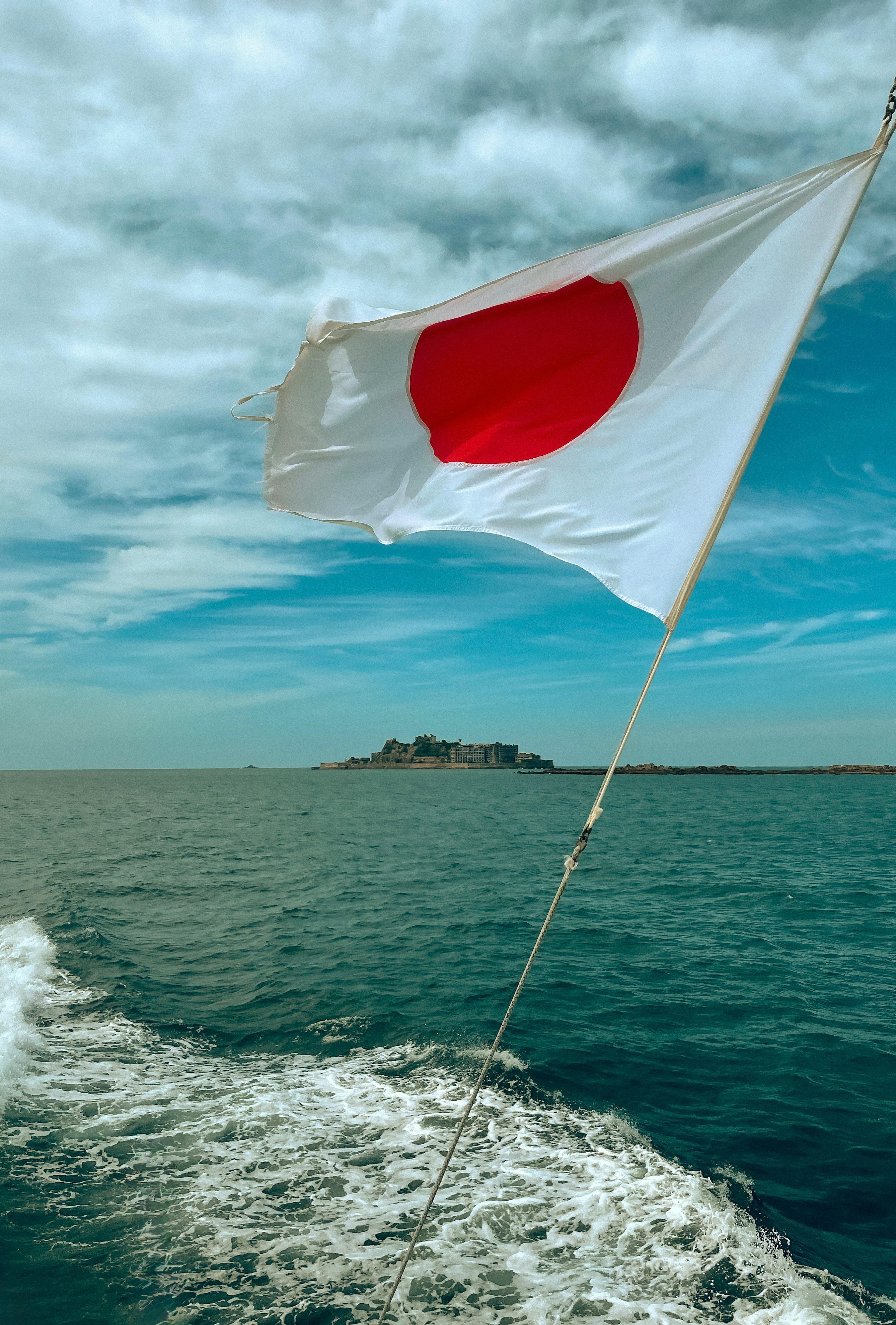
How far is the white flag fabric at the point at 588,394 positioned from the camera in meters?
3.80

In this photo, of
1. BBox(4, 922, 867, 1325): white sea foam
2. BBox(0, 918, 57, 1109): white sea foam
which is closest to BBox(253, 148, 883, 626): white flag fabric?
BBox(4, 922, 867, 1325): white sea foam

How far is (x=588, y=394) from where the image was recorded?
453cm

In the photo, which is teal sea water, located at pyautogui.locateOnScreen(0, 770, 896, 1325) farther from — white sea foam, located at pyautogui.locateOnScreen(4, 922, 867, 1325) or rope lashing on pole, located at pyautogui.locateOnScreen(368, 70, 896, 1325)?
rope lashing on pole, located at pyautogui.locateOnScreen(368, 70, 896, 1325)

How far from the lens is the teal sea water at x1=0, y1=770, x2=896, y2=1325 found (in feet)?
20.5

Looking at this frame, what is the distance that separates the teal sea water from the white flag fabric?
6.33 meters

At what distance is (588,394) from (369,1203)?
7.99 metres

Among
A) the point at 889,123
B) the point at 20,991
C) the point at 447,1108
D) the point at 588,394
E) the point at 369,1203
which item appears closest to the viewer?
the point at 889,123

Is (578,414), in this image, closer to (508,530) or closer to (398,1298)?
(508,530)

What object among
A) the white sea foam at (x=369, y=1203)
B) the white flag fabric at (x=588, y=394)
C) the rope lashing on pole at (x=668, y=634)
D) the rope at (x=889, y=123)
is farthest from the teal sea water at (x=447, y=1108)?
the rope at (x=889, y=123)

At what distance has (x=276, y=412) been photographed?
571cm

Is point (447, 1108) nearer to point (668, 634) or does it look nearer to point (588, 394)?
point (668, 634)

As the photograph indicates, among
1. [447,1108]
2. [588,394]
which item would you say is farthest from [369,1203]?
[588,394]

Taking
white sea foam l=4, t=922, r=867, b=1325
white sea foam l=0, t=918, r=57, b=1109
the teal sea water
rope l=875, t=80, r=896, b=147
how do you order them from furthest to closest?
white sea foam l=0, t=918, r=57, b=1109 < the teal sea water < white sea foam l=4, t=922, r=867, b=1325 < rope l=875, t=80, r=896, b=147

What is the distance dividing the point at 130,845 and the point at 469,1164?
129ft
